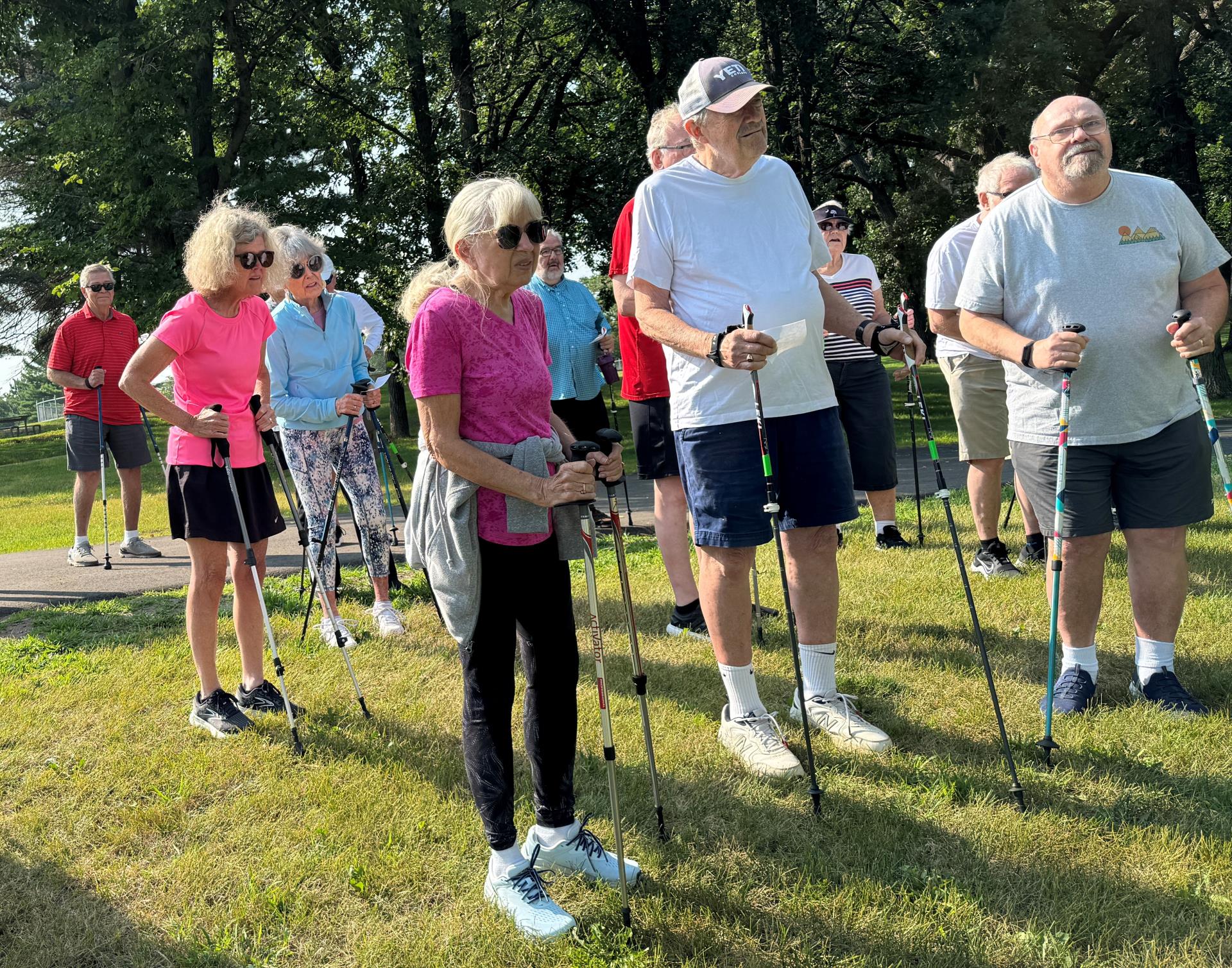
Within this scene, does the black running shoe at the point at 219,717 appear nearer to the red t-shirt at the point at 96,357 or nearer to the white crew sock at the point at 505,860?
the white crew sock at the point at 505,860

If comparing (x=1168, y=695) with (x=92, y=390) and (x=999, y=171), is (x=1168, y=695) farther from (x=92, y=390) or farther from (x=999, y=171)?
(x=92, y=390)

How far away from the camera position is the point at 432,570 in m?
3.05

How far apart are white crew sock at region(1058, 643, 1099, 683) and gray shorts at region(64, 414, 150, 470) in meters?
8.00

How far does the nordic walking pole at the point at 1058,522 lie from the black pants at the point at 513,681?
1.78 m

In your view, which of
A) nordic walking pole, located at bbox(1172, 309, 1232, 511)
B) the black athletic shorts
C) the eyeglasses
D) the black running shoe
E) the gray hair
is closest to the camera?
nordic walking pole, located at bbox(1172, 309, 1232, 511)

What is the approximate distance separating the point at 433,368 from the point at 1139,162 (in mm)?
18498

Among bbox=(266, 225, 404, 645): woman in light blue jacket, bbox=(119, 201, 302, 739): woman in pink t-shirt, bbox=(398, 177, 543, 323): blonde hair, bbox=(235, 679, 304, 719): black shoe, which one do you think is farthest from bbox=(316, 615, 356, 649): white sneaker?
bbox=(398, 177, 543, 323): blonde hair

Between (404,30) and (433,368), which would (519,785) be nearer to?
→ (433,368)

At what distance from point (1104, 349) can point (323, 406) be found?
401cm

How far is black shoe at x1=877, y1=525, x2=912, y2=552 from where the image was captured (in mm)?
7438

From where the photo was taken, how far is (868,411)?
6.70 metres

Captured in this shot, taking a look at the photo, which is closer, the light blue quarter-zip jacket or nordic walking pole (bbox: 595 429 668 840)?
nordic walking pole (bbox: 595 429 668 840)

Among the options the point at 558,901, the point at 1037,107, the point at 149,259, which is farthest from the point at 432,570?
the point at 149,259

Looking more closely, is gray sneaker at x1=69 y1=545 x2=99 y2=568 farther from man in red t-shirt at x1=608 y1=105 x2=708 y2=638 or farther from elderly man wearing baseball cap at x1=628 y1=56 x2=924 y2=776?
elderly man wearing baseball cap at x1=628 y1=56 x2=924 y2=776
